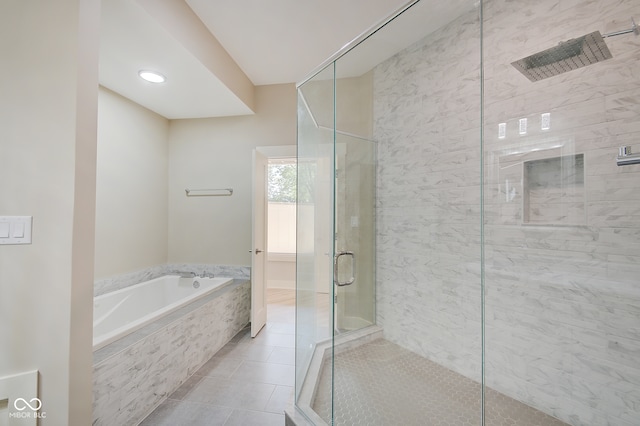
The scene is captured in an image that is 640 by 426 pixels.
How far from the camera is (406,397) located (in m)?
1.71

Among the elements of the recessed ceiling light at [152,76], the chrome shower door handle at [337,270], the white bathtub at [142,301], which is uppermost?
the recessed ceiling light at [152,76]

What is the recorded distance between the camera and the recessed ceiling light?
2.34 m

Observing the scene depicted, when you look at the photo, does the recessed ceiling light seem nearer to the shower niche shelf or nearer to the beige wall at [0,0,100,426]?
the beige wall at [0,0,100,426]

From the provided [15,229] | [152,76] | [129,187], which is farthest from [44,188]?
[129,187]

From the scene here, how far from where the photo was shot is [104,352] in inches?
59.6

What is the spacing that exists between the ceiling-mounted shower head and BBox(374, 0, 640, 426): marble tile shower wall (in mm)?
34

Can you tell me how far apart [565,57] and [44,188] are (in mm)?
2607

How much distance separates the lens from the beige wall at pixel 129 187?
8.62 feet

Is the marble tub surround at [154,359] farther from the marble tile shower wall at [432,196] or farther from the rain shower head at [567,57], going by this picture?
the rain shower head at [567,57]

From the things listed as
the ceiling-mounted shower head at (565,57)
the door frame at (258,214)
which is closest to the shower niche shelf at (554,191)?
the ceiling-mounted shower head at (565,57)

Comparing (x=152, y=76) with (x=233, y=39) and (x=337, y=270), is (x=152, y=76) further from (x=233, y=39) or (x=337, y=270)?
(x=337, y=270)

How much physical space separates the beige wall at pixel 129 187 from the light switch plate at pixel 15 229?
1.59 m

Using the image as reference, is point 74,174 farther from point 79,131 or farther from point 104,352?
point 104,352

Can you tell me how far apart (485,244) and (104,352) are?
2317 millimetres
